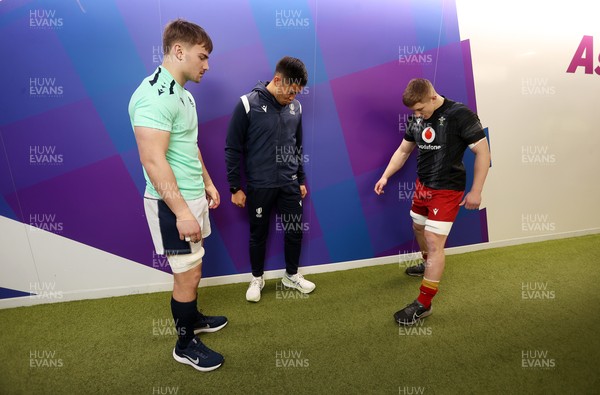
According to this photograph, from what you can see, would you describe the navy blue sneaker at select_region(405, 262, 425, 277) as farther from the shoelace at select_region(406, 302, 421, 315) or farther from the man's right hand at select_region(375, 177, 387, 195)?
the man's right hand at select_region(375, 177, 387, 195)

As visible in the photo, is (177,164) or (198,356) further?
(198,356)

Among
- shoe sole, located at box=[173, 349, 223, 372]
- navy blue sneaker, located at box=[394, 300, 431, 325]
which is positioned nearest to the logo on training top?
navy blue sneaker, located at box=[394, 300, 431, 325]

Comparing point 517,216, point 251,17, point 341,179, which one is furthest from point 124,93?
point 517,216

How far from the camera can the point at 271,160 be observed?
211 cm

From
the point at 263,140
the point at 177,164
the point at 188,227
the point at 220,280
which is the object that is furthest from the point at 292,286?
the point at 177,164

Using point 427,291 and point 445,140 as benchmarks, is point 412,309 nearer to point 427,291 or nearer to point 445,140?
point 427,291

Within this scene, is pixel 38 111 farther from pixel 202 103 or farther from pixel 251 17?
pixel 251 17

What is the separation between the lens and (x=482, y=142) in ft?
6.31

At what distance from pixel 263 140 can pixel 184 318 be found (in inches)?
43.2

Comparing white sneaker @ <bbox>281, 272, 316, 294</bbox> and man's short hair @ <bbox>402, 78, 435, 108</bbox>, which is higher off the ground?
man's short hair @ <bbox>402, 78, 435, 108</bbox>

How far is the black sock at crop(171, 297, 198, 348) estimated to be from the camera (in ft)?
5.30

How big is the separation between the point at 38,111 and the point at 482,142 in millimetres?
2596

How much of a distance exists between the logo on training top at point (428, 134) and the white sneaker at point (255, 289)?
146 centimetres

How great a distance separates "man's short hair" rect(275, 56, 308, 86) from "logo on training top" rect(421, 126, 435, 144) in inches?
A: 32.1
